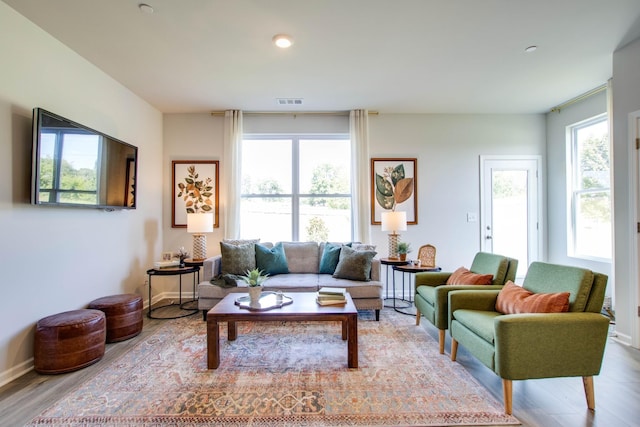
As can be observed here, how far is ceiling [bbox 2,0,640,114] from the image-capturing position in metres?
2.27

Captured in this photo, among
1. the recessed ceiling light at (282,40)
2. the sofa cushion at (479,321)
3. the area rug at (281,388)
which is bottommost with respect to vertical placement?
the area rug at (281,388)

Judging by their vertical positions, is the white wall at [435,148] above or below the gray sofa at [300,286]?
above

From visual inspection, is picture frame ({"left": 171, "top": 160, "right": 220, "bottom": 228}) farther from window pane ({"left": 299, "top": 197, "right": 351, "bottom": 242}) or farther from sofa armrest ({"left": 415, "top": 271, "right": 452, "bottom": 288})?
sofa armrest ({"left": 415, "top": 271, "right": 452, "bottom": 288})

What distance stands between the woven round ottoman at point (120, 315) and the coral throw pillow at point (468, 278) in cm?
320

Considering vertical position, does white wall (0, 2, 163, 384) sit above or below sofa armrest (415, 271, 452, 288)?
above

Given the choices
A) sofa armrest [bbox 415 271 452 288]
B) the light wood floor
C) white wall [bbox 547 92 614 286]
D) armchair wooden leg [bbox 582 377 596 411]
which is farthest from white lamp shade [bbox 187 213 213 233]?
white wall [bbox 547 92 614 286]

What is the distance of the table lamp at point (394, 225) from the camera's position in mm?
3967

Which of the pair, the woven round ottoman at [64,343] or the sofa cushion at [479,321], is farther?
the woven round ottoman at [64,343]

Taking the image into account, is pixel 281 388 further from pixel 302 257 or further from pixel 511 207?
pixel 511 207

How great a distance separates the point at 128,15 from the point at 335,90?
2203 mm

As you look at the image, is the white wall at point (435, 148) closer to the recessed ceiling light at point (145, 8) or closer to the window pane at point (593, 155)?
the window pane at point (593, 155)

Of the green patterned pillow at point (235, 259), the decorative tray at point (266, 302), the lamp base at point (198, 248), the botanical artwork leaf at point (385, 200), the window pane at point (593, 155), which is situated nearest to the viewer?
the decorative tray at point (266, 302)

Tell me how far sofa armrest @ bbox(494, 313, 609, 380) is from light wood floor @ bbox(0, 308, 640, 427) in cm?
24

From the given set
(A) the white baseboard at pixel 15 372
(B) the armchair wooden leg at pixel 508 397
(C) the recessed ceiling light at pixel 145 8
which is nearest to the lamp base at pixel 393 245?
(B) the armchair wooden leg at pixel 508 397
